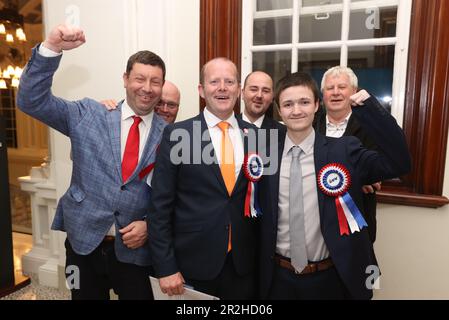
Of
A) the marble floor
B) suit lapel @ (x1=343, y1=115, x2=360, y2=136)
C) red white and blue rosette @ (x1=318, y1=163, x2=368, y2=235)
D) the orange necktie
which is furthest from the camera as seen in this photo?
the marble floor

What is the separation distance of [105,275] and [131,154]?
579 millimetres

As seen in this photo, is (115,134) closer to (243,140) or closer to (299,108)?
(243,140)

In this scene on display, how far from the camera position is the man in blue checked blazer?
146cm

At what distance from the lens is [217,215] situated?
4.33 feet

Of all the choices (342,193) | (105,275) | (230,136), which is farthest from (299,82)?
(105,275)

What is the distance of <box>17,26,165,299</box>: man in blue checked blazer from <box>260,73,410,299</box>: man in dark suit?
0.55 meters

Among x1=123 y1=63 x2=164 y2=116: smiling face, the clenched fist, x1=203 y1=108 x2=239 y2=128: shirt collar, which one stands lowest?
x1=203 y1=108 x2=239 y2=128: shirt collar

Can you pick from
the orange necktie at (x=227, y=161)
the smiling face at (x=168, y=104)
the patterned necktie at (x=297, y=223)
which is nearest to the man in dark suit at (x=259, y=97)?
the smiling face at (x=168, y=104)

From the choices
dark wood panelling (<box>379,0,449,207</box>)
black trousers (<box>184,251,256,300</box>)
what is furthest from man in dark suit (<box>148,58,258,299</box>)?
dark wood panelling (<box>379,0,449,207</box>)

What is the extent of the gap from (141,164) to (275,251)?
67 cm

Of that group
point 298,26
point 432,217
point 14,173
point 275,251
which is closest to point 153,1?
point 298,26

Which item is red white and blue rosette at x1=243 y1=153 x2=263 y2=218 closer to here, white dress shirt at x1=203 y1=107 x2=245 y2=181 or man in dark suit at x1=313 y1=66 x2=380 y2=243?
white dress shirt at x1=203 y1=107 x2=245 y2=181

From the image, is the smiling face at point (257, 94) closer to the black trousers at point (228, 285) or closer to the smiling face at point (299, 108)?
the smiling face at point (299, 108)

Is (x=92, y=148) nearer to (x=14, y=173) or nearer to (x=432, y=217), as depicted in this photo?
(x=432, y=217)
